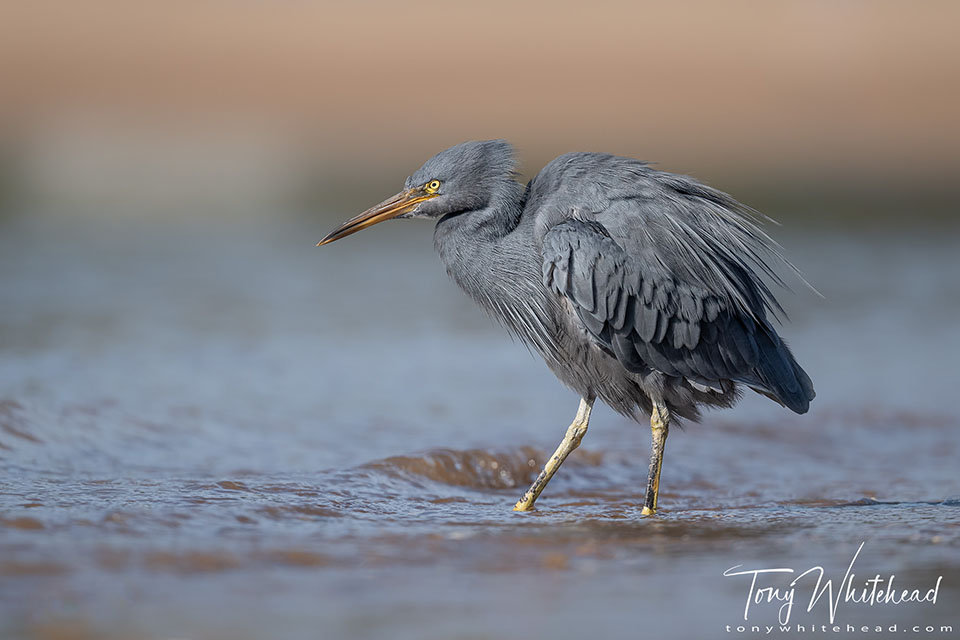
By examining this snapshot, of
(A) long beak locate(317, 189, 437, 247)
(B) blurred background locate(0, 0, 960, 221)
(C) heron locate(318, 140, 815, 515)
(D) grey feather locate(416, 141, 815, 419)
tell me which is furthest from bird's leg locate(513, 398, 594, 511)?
(B) blurred background locate(0, 0, 960, 221)

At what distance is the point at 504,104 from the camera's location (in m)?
28.6

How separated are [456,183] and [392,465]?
1.73m

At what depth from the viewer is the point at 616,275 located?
19.1ft

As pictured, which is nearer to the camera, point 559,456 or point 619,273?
point 619,273

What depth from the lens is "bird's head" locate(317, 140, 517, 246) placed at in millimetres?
6348

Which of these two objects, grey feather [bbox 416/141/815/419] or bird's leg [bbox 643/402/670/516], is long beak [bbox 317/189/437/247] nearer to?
grey feather [bbox 416/141/815/419]

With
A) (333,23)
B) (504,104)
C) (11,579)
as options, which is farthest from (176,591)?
(333,23)

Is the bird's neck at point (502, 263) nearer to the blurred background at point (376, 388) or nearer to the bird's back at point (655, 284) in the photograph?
the bird's back at point (655, 284)

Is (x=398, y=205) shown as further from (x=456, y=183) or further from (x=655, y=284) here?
(x=655, y=284)

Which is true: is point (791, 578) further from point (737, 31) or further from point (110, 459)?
point (737, 31)

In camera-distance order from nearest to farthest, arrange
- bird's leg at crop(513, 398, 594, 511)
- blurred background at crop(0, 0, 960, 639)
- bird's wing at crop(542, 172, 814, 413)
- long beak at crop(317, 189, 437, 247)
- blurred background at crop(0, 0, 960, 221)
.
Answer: blurred background at crop(0, 0, 960, 639) → bird's wing at crop(542, 172, 814, 413) → bird's leg at crop(513, 398, 594, 511) → long beak at crop(317, 189, 437, 247) → blurred background at crop(0, 0, 960, 221)

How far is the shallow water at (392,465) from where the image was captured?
429 centimetres
